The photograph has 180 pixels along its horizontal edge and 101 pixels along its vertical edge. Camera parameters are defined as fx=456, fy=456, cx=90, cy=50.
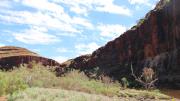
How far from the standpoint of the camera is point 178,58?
236 ft

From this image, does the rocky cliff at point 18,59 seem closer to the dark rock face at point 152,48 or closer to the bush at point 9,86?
the dark rock face at point 152,48

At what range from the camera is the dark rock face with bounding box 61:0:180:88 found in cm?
7331

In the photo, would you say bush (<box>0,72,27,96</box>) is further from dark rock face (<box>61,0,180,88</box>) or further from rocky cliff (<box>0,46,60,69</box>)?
rocky cliff (<box>0,46,60,69</box>)

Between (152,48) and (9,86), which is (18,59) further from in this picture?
(9,86)

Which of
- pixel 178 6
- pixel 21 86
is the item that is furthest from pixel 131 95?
pixel 178 6

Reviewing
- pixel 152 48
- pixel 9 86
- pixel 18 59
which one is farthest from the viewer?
pixel 18 59

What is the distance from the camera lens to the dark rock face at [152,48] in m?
73.3

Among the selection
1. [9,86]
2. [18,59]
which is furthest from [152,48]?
[9,86]

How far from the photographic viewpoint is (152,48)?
8369 cm

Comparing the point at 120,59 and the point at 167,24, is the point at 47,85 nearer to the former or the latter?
the point at 167,24

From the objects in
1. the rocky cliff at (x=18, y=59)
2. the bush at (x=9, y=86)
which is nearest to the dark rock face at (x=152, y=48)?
the rocky cliff at (x=18, y=59)

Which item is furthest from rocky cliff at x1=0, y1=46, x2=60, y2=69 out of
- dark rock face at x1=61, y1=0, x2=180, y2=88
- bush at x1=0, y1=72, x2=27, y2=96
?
bush at x1=0, y1=72, x2=27, y2=96

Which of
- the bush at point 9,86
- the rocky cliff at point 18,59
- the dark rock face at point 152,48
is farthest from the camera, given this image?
the rocky cliff at point 18,59

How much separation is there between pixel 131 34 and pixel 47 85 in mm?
63982
